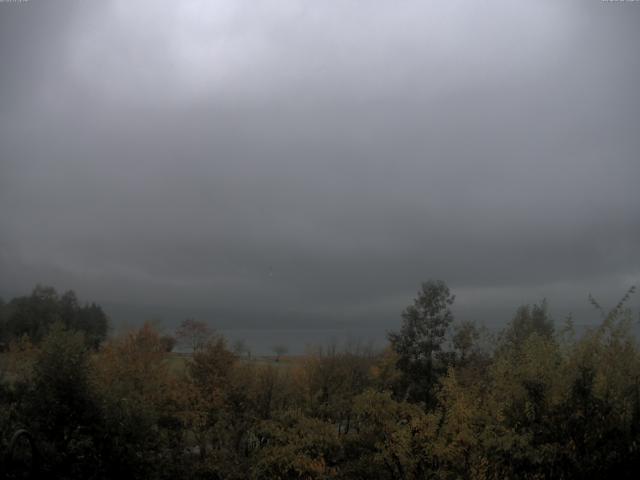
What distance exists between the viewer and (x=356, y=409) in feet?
86.7

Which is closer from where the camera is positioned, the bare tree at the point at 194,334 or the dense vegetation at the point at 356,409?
the dense vegetation at the point at 356,409

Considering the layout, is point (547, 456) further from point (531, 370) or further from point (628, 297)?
point (628, 297)

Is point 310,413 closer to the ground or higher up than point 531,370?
closer to the ground

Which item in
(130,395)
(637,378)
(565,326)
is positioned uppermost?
(565,326)

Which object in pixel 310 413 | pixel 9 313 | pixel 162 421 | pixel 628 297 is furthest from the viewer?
pixel 9 313

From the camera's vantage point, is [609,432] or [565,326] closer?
[609,432]

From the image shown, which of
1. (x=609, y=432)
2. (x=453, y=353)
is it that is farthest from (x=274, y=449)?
(x=453, y=353)

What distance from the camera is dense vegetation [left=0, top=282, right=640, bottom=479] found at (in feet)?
49.9

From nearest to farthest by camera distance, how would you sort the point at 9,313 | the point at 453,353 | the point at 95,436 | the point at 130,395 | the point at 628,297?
the point at 628,297
the point at 95,436
the point at 130,395
the point at 453,353
the point at 9,313

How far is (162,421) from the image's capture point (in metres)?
33.7

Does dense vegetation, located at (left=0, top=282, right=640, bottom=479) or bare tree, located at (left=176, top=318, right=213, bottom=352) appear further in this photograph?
bare tree, located at (left=176, top=318, right=213, bottom=352)

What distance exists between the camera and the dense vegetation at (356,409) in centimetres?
1520

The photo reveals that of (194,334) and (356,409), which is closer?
(356,409)

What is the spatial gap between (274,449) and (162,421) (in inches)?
440
